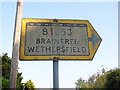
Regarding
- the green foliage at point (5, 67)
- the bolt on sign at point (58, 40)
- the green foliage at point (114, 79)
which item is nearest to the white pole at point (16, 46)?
the bolt on sign at point (58, 40)

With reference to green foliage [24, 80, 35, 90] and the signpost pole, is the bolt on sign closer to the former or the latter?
the signpost pole

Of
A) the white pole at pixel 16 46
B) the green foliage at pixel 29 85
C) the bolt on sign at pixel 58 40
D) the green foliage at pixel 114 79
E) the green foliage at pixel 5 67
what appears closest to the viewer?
the white pole at pixel 16 46

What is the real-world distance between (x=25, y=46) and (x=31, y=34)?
0.87 feet

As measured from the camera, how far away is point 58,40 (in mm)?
A: 4047

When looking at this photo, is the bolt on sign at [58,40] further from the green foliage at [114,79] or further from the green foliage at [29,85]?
the green foliage at [29,85]

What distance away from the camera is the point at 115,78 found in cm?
2912

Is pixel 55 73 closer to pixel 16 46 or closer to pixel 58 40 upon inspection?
pixel 58 40

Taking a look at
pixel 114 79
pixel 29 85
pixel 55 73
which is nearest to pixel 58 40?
pixel 55 73

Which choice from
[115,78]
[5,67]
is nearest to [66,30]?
[115,78]

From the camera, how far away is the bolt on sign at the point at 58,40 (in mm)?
3934

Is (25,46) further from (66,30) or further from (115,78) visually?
(115,78)

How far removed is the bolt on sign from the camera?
393 cm

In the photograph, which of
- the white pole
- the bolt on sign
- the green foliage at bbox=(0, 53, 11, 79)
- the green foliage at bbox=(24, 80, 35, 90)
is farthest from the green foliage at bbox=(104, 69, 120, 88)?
the white pole

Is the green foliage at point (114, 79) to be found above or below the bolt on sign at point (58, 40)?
below
